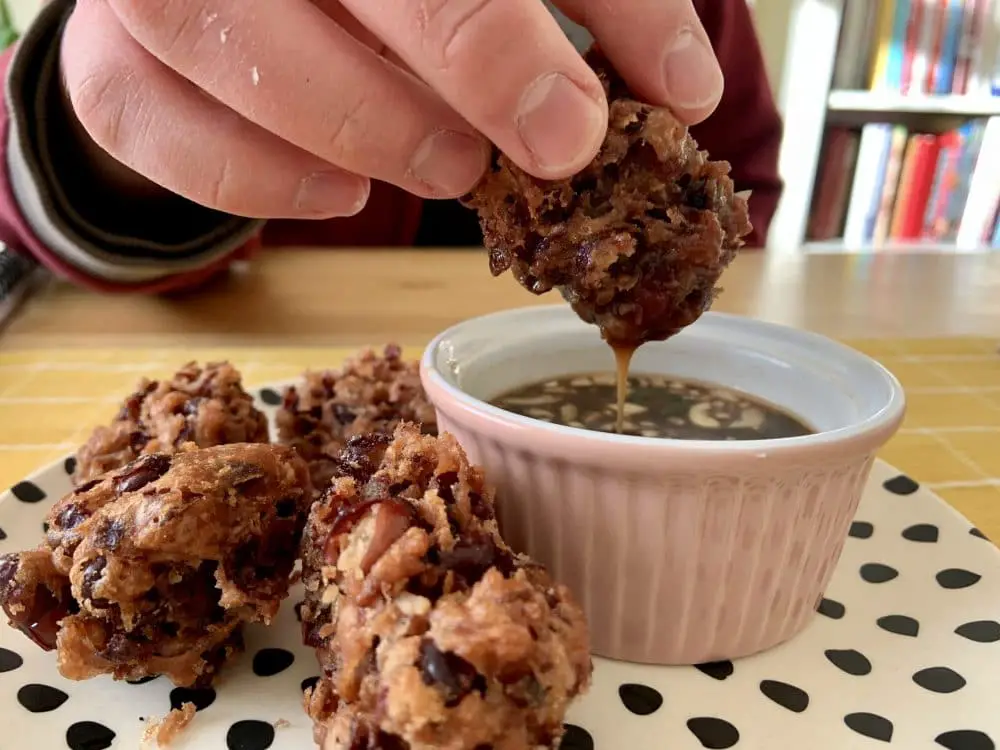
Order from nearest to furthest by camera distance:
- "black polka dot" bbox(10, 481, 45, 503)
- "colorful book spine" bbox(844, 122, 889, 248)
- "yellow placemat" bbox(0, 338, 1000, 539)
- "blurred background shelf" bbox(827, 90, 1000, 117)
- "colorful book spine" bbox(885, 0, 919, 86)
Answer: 1. "black polka dot" bbox(10, 481, 45, 503)
2. "yellow placemat" bbox(0, 338, 1000, 539)
3. "colorful book spine" bbox(885, 0, 919, 86)
4. "blurred background shelf" bbox(827, 90, 1000, 117)
5. "colorful book spine" bbox(844, 122, 889, 248)

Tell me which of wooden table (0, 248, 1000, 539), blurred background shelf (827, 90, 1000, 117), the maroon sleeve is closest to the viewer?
wooden table (0, 248, 1000, 539)

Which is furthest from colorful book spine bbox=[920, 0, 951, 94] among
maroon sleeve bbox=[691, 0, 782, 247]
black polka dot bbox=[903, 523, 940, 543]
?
black polka dot bbox=[903, 523, 940, 543]

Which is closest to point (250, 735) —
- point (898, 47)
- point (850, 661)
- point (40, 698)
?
point (40, 698)

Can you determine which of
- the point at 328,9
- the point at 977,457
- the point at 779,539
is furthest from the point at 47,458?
the point at 977,457

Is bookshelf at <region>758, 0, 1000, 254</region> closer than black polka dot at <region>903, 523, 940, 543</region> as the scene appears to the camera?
No

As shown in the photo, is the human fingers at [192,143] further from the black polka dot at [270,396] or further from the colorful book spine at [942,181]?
the colorful book spine at [942,181]

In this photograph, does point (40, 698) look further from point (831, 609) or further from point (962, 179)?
point (962, 179)

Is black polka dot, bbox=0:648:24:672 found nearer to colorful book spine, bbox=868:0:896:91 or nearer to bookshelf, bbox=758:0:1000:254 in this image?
bookshelf, bbox=758:0:1000:254
